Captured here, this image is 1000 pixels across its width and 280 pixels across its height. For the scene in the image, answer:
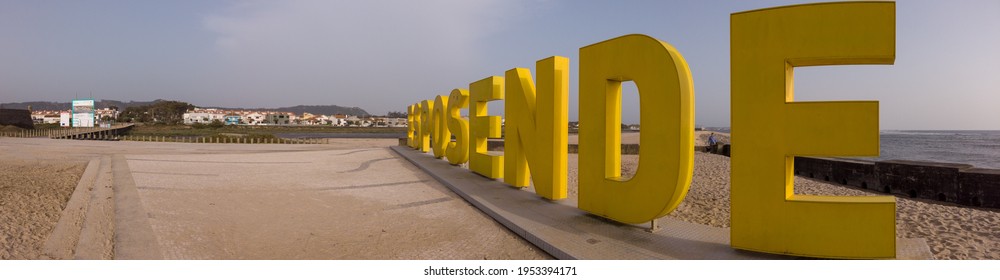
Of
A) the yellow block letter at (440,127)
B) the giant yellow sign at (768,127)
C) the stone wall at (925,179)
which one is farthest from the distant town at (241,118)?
the giant yellow sign at (768,127)

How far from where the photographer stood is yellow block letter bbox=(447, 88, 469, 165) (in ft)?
44.2

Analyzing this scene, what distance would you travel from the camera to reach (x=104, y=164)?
15.0m

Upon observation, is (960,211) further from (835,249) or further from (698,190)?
(835,249)

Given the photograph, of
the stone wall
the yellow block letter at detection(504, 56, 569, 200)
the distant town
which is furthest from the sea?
the distant town

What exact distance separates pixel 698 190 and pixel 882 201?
7.23 meters

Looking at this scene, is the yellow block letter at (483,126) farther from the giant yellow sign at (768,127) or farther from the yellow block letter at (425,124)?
the yellow block letter at (425,124)

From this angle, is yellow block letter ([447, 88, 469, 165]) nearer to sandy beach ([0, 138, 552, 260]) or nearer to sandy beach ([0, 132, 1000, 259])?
sandy beach ([0, 138, 552, 260])

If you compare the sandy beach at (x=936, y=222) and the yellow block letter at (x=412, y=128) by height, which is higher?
the yellow block letter at (x=412, y=128)

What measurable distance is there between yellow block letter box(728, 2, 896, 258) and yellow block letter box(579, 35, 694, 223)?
58cm

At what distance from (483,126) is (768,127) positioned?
7.70m

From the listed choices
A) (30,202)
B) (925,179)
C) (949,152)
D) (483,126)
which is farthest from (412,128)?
(949,152)

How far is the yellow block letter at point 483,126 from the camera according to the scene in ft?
37.2

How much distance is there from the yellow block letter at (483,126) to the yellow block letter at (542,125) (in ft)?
5.14
